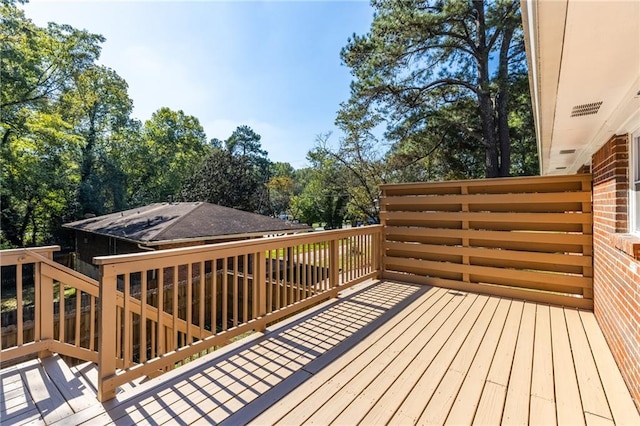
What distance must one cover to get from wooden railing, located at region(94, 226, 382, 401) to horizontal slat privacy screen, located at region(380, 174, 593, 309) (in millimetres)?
587

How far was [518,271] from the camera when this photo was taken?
→ 160 inches

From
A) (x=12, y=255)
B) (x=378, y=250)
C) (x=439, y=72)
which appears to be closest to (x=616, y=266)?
(x=378, y=250)

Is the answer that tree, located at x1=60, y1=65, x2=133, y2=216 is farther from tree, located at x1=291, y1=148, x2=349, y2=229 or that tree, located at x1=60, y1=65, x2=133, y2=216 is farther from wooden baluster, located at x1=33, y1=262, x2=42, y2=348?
wooden baluster, located at x1=33, y1=262, x2=42, y2=348

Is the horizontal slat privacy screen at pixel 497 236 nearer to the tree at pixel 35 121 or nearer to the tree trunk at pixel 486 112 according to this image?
the tree trunk at pixel 486 112

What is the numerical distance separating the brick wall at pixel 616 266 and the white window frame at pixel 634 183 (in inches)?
2.1

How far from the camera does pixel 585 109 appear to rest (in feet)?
6.82

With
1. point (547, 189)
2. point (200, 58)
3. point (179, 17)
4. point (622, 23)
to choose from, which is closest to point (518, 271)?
point (547, 189)

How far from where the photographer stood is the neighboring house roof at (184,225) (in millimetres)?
8875

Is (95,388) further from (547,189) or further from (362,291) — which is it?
(547,189)

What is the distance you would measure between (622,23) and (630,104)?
1246 millimetres

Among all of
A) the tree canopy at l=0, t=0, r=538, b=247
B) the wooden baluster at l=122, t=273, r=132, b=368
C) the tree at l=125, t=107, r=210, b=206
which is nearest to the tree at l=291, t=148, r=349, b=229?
the tree canopy at l=0, t=0, r=538, b=247

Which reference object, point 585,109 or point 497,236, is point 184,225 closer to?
point 497,236

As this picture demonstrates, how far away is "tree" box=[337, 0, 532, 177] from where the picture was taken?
8680 millimetres

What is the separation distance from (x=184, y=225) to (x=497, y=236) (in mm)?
8520
